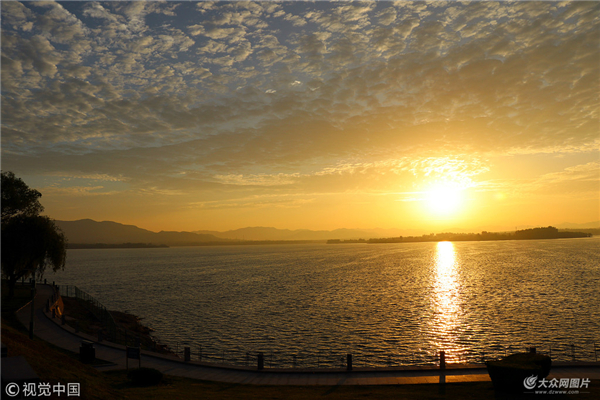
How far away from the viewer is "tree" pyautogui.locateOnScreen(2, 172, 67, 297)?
1898 inches

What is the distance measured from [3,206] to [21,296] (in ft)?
46.8

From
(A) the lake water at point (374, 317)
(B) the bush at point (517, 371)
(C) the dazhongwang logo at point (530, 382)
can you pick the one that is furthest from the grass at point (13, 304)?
(C) the dazhongwang logo at point (530, 382)

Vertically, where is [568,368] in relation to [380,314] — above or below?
above

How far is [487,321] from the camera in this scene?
172 ft

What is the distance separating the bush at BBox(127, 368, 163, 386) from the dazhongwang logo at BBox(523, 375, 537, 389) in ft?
67.9

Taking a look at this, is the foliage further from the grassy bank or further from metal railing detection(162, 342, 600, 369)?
the grassy bank

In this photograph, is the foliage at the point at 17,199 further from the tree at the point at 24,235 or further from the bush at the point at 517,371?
the bush at the point at 517,371

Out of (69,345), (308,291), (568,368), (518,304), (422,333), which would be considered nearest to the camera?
(568,368)

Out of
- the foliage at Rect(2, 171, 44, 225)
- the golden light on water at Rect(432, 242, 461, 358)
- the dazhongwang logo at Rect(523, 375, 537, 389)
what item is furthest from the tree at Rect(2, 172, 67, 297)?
the dazhongwang logo at Rect(523, 375, 537, 389)

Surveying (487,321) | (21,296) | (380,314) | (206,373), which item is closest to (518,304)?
(487,321)

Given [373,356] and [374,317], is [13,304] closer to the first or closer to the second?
[373,356]

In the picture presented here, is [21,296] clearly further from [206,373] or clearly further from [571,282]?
[571,282]

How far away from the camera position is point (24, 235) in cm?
4884

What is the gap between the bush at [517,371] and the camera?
19.0 meters
